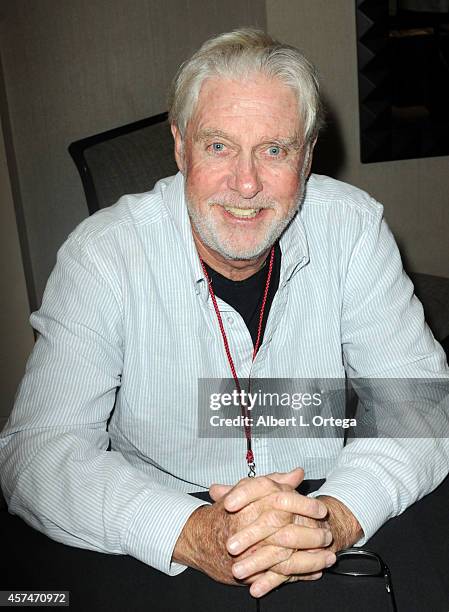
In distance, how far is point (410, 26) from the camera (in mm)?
2518

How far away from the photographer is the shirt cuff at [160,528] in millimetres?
938

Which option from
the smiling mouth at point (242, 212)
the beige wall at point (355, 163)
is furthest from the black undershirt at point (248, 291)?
the beige wall at point (355, 163)

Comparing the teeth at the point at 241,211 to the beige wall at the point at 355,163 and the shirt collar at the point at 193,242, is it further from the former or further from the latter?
the beige wall at the point at 355,163

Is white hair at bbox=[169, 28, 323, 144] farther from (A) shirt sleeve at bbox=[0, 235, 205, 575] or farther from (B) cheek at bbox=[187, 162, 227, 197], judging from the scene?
(A) shirt sleeve at bbox=[0, 235, 205, 575]

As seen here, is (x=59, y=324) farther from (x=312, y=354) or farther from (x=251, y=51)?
(x=251, y=51)

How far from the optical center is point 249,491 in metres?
1.05

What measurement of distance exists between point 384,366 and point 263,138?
517mm

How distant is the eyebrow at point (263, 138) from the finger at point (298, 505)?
68 centimetres

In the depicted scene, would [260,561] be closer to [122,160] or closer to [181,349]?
[181,349]

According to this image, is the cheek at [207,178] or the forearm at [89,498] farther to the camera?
the cheek at [207,178]

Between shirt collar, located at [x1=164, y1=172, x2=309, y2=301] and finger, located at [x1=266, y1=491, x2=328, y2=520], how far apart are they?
1.58ft

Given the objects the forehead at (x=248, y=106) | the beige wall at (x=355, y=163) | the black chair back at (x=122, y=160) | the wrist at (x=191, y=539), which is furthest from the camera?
the beige wall at (x=355, y=163)

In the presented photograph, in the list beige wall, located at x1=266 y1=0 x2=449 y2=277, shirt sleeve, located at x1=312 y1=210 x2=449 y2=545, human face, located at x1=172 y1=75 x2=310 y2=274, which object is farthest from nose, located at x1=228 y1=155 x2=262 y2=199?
beige wall, located at x1=266 y1=0 x2=449 y2=277

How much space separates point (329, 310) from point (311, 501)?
0.51 metres
